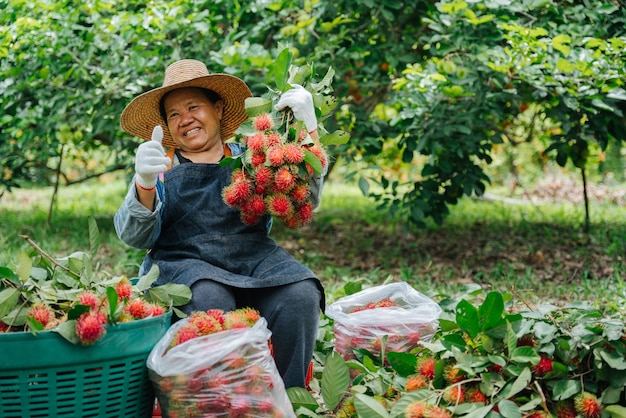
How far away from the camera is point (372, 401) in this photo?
177 centimetres

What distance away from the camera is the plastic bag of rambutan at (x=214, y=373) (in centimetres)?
170

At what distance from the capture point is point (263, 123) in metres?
2.19

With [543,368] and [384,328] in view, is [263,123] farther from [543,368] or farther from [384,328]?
[543,368]

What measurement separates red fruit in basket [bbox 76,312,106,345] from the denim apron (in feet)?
1.81

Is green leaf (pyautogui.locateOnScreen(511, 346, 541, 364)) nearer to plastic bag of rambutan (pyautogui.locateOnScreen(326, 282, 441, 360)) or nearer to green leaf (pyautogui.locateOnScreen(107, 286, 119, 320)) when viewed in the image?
plastic bag of rambutan (pyautogui.locateOnScreen(326, 282, 441, 360))

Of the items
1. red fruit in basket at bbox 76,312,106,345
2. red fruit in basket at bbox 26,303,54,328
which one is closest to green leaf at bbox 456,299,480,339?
red fruit in basket at bbox 76,312,106,345

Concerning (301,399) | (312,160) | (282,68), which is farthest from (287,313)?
(282,68)

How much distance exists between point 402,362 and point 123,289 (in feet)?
2.70

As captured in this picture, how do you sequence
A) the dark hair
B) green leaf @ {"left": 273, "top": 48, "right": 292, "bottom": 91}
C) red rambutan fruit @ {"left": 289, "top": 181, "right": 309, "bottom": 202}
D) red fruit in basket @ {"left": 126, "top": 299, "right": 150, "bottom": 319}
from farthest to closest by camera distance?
the dark hair
green leaf @ {"left": 273, "top": 48, "right": 292, "bottom": 91}
red rambutan fruit @ {"left": 289, "top": 181, "right": 309, "bottom": 202}
red fruit in basket @ {"left": 126, "top": 299, "right": 150, "bottom": 319}

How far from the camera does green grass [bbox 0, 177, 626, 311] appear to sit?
3920 mm

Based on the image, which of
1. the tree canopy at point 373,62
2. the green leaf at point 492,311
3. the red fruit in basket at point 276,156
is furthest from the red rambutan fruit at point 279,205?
the tree canopy at point 373,62

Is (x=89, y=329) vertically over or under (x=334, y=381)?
over

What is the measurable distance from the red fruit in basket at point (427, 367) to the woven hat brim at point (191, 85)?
1.18 m

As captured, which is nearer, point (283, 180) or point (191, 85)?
point (283, 180)
